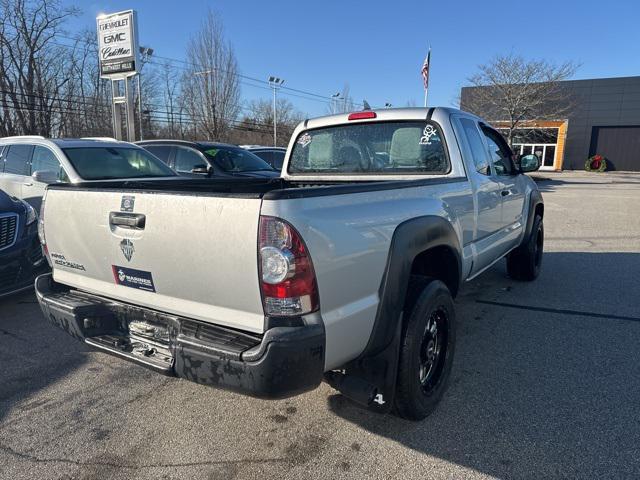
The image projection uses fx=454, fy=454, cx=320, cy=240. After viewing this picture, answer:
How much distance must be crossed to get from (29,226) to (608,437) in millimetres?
5486

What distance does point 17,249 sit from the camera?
468 cm

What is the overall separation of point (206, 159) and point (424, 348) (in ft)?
24.1

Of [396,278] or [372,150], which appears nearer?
[396,278]

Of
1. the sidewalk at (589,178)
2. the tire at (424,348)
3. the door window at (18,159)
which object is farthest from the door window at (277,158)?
the sidewalk at (589,178)

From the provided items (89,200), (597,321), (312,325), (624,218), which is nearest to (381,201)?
(312,325)

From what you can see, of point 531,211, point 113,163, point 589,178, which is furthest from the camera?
point 589,178

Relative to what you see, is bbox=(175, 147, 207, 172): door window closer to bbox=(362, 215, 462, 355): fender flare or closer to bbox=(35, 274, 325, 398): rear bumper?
bbox=(35, 274, 325, 398): rear bumper

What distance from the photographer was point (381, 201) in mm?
2398

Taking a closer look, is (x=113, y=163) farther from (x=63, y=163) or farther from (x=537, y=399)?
(x=537, y=399)

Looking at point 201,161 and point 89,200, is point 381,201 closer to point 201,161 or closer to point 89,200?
point 89,200

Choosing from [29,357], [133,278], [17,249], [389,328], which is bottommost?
[29,357]

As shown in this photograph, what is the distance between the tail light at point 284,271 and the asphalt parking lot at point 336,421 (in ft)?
3.23

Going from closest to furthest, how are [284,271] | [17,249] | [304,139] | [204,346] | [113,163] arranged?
[284,271], [204,346], [304,139], [17,249], [113,163]

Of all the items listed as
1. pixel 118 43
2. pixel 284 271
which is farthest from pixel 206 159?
pixel 118 43
